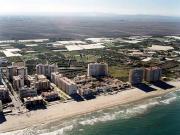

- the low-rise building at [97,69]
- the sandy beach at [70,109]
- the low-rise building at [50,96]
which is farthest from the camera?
the low-rise building at [97,69]

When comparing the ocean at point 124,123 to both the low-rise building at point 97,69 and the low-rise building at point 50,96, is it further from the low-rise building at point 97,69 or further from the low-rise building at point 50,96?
the low-rise building at point 97,69

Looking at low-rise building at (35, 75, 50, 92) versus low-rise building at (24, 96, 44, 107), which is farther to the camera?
low-rise building at (35, 75, 50, 92)

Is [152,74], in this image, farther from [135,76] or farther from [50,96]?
[50,96]

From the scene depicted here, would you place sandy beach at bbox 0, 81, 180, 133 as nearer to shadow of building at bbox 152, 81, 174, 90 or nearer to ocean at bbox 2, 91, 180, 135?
ocean at bbox 2, 91, 180, 135

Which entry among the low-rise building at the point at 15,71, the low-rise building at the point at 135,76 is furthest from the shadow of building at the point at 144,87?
the low-rise building at the point at 15,71

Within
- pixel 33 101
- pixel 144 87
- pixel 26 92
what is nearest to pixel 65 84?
pixel 26 92

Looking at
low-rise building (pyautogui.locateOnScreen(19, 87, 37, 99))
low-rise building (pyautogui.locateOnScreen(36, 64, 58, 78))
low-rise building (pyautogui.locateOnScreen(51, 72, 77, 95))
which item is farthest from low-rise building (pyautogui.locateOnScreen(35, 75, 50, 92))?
low-rise building (pyautogui.locateOnScreen(36, 64, 58, 78))
